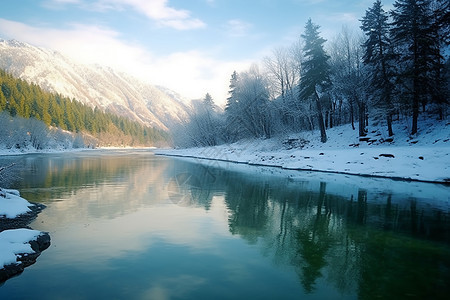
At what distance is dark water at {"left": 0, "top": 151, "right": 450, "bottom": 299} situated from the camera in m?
6.07

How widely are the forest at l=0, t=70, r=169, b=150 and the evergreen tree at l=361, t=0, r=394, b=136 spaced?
74784mm

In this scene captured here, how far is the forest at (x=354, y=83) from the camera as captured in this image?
1125 inches

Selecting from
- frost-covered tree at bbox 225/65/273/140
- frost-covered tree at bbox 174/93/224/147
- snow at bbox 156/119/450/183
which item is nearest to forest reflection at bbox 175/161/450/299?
snow at bbox 156/119/450/183

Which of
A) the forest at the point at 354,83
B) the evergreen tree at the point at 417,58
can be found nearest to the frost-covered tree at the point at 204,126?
the forest at the point at 354,83

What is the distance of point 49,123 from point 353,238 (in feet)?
376

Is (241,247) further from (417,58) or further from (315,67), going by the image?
(315,67)

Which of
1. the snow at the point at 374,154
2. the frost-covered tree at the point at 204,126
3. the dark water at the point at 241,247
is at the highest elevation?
the frost-covered tree at the point at 204,126

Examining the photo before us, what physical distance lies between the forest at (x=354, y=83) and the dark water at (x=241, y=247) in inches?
639

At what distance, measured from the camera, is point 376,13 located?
109 ft

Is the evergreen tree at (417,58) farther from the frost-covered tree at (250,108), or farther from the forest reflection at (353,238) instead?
the frost-covered tree at (250,108)

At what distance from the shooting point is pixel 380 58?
31.2 meters

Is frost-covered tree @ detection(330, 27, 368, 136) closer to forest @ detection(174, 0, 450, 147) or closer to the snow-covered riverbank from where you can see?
forest @ detection(174, 0, 450, 147)

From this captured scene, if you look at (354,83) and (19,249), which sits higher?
(354,83)

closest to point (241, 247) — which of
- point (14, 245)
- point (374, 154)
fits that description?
point (14, 245)
